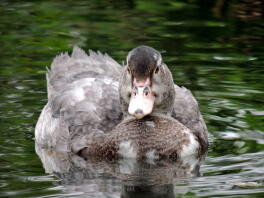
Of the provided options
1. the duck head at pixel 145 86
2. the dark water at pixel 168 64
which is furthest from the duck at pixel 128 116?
the dark water at pixel 168 64

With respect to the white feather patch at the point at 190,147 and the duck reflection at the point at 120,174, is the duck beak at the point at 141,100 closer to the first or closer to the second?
the duck reflection at the point at 120,174

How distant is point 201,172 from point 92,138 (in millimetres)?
1590

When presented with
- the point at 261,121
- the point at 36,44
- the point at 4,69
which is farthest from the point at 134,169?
the point at 36,44

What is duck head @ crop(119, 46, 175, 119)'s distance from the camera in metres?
10.2

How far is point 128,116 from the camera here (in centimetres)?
1096

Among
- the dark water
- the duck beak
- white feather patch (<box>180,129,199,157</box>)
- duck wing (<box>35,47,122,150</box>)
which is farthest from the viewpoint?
duck wing (<box>35,47,122,150</box>)

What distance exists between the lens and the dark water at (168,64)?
967cm

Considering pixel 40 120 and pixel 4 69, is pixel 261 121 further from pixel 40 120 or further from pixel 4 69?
pixel 4 69

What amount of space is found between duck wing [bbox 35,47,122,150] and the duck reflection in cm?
35

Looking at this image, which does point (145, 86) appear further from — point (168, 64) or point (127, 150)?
point (168, 64)

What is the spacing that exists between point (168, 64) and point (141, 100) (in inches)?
176

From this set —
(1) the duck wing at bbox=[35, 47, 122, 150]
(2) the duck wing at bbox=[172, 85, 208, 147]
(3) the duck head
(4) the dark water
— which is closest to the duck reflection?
(4) the dark water

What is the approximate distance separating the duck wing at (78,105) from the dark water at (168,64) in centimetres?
37

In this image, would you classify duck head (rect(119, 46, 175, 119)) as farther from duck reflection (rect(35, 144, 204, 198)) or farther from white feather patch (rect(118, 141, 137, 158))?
duck reflection (rect(35, 144, 204, 198))
